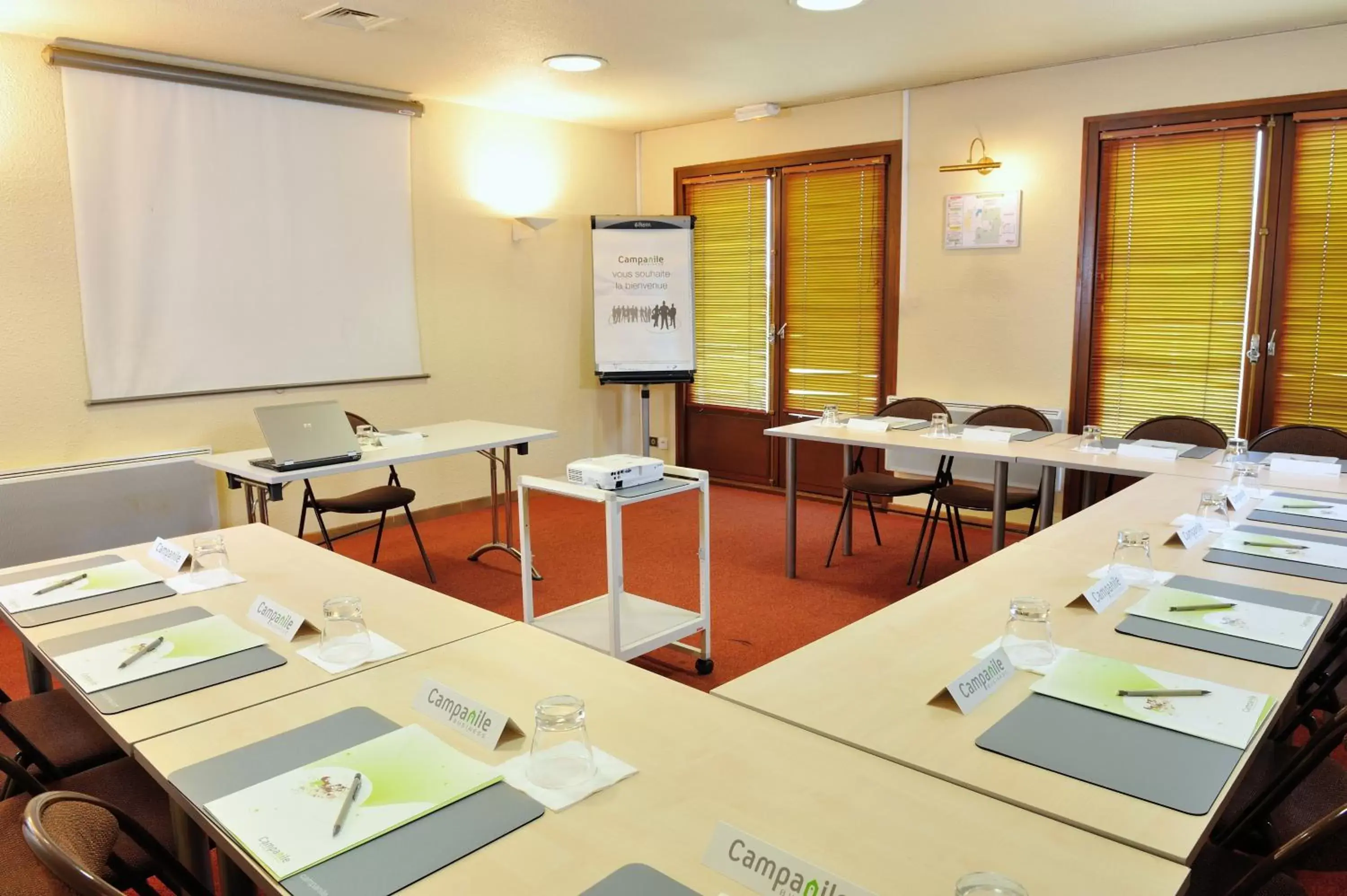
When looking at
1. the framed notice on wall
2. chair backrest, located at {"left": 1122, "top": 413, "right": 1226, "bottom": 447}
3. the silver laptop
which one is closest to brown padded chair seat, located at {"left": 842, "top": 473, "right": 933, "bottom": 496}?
chair backrest, located at {"left": 1122, "top": 413, "right": 1226, "bottom": 447}

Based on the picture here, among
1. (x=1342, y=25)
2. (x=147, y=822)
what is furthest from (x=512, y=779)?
(x=1342, y=25)

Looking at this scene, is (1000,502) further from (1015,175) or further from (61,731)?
(61,731)

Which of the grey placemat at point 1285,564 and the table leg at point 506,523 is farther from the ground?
the grey placemat at point 1285,564

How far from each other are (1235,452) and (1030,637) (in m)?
2.40

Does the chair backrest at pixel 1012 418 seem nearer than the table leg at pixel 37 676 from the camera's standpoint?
No

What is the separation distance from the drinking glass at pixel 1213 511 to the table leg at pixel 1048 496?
1.14 m

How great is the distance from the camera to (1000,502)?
4.01 m

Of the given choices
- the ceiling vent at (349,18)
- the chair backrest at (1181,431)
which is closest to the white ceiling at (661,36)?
the ceiling vent at (349,18)

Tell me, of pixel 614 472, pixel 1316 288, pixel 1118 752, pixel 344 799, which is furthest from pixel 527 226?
pixel 1118 752

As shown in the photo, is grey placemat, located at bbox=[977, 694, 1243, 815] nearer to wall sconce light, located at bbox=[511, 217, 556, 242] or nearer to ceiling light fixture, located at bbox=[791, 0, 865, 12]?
ceiling light fixture, located at bbox=[791, 0, 865, 12]

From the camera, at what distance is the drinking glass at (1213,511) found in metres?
2.67

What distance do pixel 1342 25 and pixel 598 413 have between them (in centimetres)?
504

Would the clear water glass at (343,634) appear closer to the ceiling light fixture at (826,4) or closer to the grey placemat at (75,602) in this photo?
the grey placemat at (75,602)

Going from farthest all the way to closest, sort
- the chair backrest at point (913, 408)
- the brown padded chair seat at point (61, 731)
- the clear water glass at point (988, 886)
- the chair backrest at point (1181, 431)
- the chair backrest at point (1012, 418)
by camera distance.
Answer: the chair backrest at point (913, 408) < the chair backrest at point (1012, 418) < the chair backrest at point (1181, 431) < the brown padded chair seat at point (61, 731) < the clear water glass at point (988, 886)
